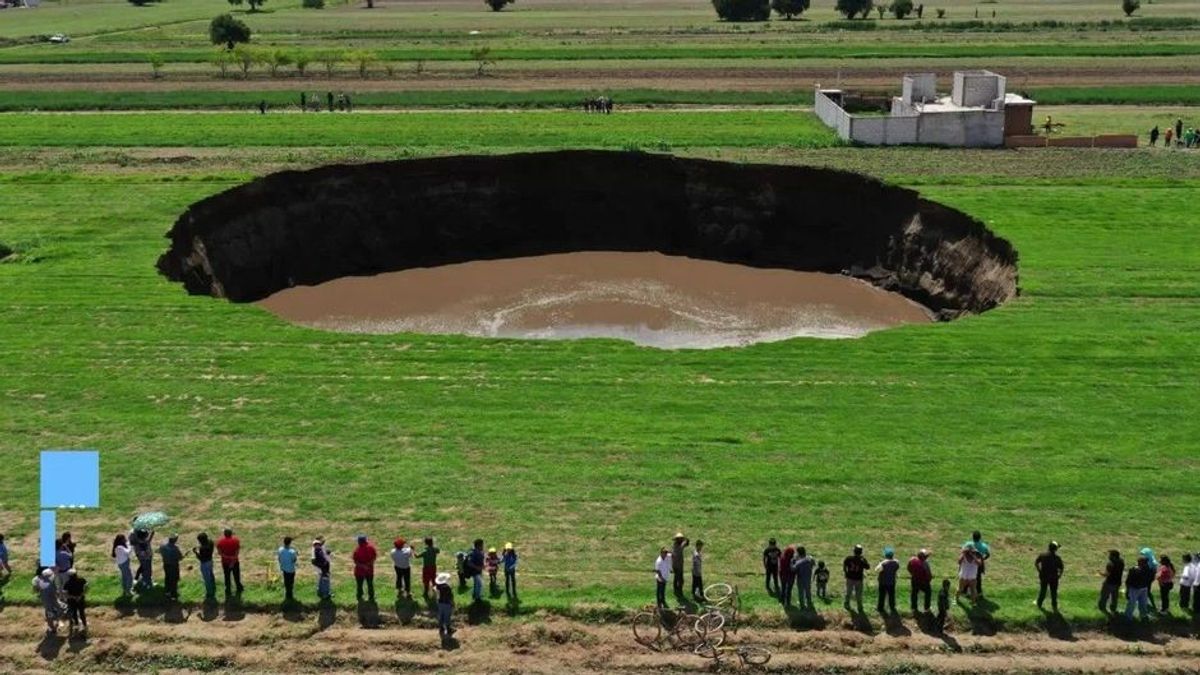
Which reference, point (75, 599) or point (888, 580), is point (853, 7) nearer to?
point (888, 580)

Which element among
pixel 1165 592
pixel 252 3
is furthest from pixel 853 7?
pixel 1165 592

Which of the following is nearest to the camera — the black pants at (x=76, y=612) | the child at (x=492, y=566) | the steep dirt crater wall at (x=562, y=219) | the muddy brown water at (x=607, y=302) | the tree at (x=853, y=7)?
the black pants at (x=76, y=612)

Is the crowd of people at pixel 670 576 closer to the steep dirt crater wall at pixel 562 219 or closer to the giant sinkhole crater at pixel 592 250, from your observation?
the giant sinkhole crater at pixel 592 250

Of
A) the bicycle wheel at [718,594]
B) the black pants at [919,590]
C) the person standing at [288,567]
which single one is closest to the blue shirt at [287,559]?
the person standing at [288,567]

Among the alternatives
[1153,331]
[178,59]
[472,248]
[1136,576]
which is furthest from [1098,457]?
[178,59]

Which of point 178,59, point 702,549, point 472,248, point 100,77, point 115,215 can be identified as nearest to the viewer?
point 702,549

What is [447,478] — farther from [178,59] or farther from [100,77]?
[178,59]

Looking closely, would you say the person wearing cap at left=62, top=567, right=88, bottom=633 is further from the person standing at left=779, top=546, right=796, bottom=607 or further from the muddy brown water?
A: the muddy brown water

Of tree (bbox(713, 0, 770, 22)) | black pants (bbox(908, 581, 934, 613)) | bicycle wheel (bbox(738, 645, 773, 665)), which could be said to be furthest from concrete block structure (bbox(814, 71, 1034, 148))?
tree (bbox(713, 0, 770, 22))
